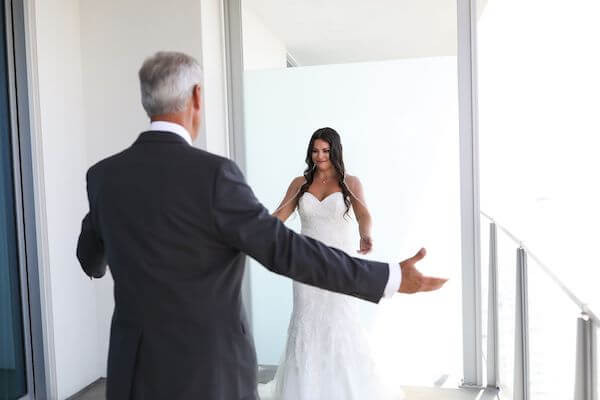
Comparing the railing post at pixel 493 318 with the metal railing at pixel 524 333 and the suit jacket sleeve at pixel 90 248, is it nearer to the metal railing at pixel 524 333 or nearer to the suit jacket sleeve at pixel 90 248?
the metal railing at pixel 524 333

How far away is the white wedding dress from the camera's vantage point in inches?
131

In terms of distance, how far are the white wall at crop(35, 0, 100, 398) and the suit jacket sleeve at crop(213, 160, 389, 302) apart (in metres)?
2.51

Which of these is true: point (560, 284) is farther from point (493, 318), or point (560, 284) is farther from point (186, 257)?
point (493, 318)

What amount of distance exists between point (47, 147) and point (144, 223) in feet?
7.98

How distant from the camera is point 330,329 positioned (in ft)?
11.2

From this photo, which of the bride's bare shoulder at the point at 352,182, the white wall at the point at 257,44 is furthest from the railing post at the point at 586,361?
the white wall at the point at 257,44

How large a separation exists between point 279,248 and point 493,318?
281 centimetres

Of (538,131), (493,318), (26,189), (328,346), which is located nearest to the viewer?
(328,346)

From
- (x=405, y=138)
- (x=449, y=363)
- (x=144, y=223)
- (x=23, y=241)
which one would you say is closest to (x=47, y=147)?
(x=23, y=241)

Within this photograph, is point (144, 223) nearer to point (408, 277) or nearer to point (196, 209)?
point (196, 209)

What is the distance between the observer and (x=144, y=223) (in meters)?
1.46

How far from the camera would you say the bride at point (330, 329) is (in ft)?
11.0

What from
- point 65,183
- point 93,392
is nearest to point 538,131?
point 65,183

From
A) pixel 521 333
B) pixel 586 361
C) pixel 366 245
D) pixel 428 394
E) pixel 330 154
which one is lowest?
pixel 428 394
